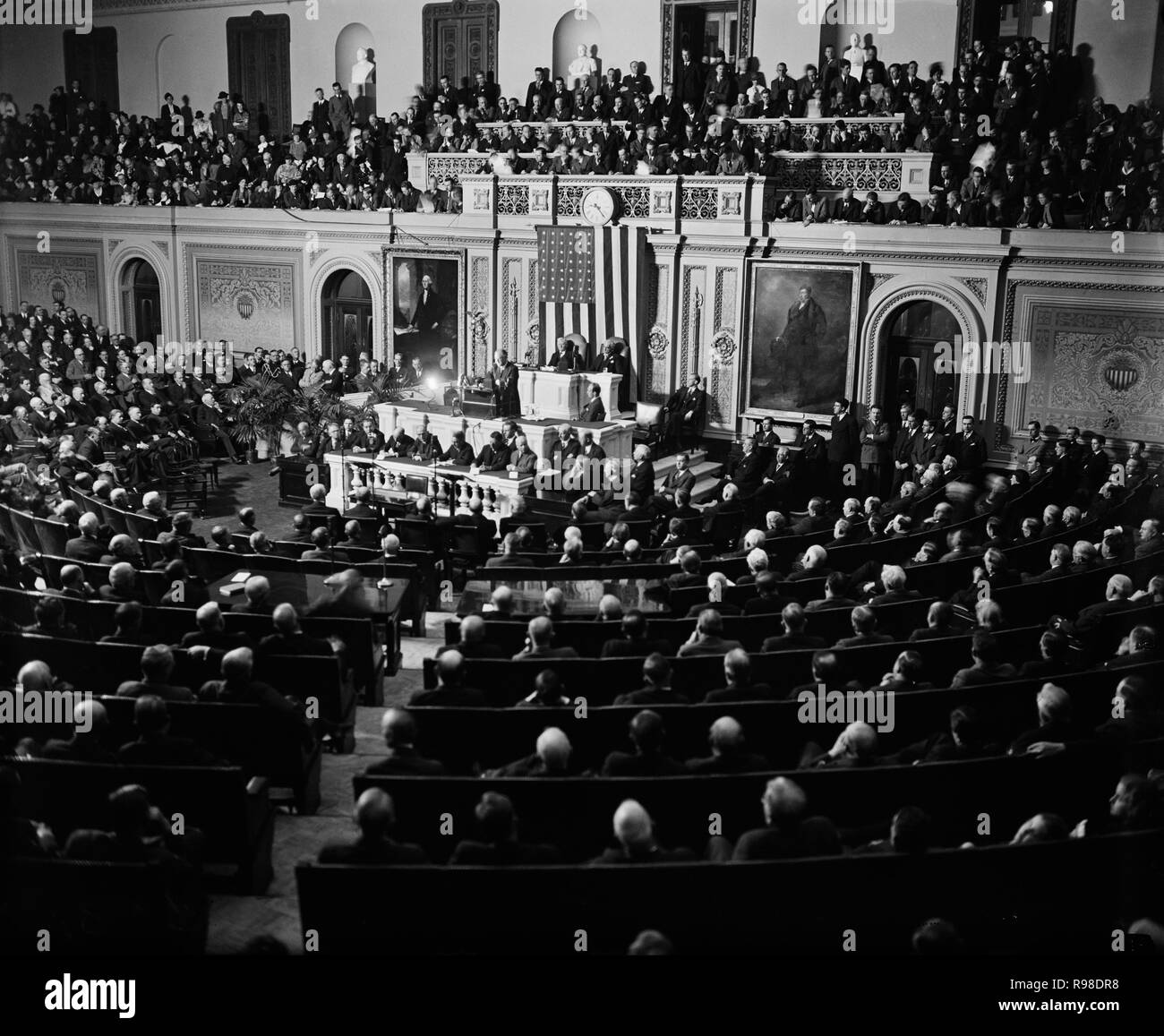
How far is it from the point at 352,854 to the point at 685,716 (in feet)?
7.99

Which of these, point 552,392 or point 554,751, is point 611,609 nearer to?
point 554,751

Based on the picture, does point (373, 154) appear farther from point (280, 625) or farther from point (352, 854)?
point (352, 854)

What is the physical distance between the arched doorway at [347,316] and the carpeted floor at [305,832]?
44.1 feet

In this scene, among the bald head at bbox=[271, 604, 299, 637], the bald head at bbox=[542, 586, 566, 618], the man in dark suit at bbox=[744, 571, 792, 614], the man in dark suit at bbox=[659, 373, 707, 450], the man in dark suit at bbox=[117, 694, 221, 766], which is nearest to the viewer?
the man in dark suit at bbox=[117, 694, 221, 766]

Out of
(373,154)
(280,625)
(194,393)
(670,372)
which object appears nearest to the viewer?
(280,625)

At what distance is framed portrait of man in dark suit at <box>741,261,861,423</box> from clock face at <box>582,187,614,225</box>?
278 centimetres

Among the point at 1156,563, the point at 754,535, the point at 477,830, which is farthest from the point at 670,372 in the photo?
the point at 477,830

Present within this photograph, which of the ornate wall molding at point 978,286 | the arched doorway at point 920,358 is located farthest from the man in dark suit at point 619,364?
the ornate wall molding at point 978,286

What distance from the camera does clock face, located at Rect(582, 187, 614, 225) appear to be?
68.2 feet

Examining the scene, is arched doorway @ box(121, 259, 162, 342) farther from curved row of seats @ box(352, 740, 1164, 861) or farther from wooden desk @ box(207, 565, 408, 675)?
curved row of seats @ box(352, 740, 1164, 861)

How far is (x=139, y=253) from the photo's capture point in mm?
26938

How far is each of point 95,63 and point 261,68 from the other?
5380 millimetres

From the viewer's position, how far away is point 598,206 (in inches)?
824

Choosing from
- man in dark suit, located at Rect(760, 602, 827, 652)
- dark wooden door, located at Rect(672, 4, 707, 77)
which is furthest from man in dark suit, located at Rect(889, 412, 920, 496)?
dark wooden door, located at Rect(672, 4, 707, 77)
